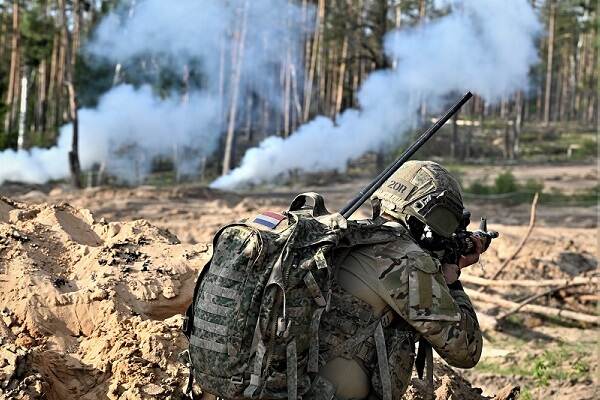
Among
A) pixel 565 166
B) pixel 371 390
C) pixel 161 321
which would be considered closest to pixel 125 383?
pixel 161 321

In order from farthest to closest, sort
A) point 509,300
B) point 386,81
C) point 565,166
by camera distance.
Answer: point 565,166, point 386,81, point 509,300

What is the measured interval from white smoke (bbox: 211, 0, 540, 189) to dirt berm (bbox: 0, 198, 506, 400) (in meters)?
16.9

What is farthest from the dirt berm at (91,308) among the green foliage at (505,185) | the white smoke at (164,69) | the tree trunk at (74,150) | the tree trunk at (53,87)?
the tree trunk at (53,87)

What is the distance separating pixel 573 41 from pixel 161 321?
1882 inches

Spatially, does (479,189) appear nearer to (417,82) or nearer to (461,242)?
(417,82)

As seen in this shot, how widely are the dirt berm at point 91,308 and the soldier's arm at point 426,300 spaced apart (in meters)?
1.32

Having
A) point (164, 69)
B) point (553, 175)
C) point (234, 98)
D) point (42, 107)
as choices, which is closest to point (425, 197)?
point (553, 175)

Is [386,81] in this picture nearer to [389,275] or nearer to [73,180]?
[73,180]

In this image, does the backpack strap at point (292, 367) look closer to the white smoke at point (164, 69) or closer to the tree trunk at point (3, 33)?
the white smoke at point (164, 69)

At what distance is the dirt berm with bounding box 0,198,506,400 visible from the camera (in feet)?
12.6

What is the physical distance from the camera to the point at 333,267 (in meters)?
3.00

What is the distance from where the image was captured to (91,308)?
425 cm

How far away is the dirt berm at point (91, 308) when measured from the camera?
384cm

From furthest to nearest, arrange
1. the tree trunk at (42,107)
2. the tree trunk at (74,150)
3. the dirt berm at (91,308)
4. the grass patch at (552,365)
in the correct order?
the tree trunk at (42,107) < the tree trunk at (74,150) < the grass patch at (552,365) < the dirt berm at (91,308)
